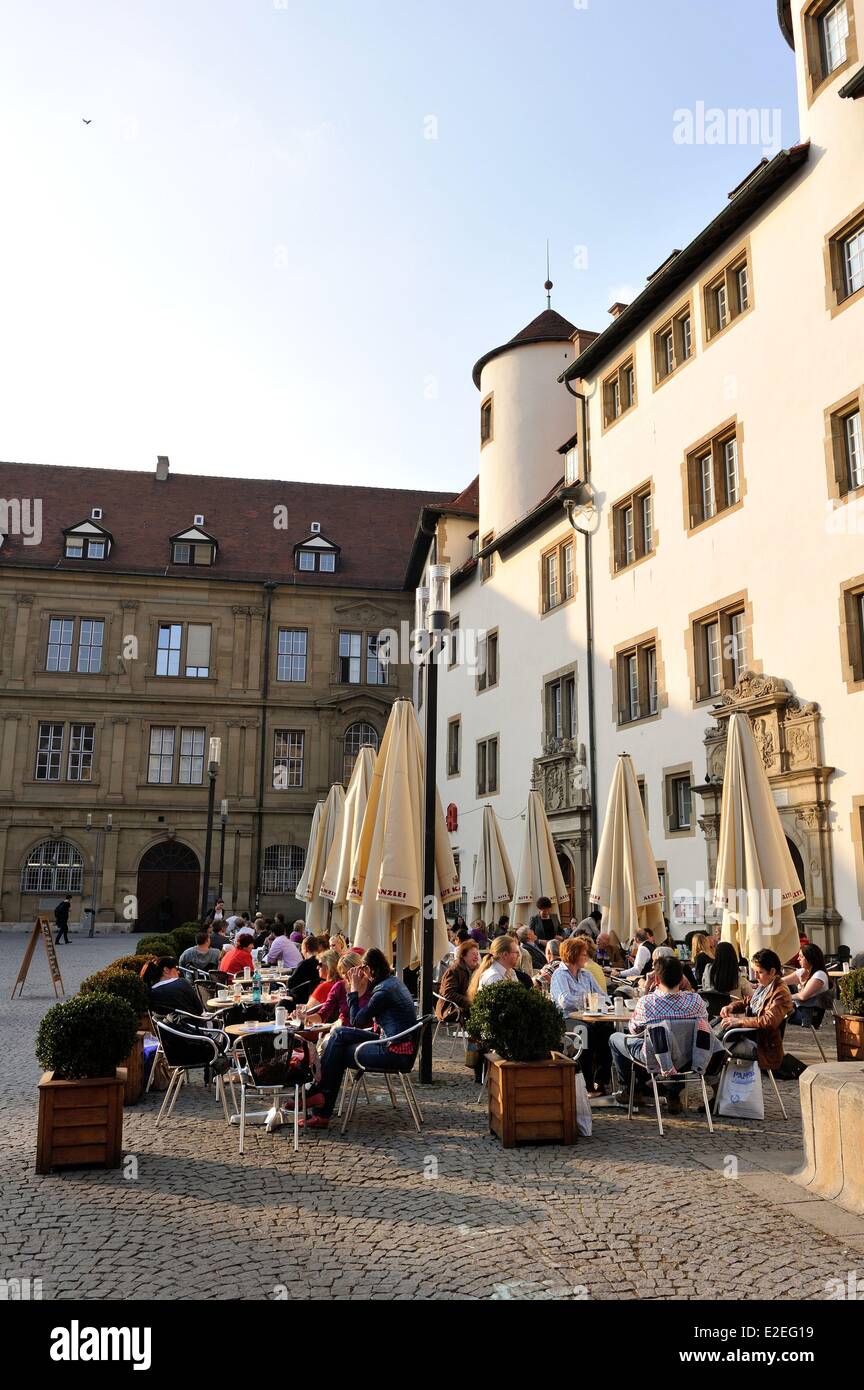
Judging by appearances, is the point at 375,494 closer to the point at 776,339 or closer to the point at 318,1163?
the point at 776,339

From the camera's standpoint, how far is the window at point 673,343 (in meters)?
20.2

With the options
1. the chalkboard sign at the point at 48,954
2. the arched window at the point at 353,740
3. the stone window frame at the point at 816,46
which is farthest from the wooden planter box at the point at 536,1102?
the arched window at the point at 353,740

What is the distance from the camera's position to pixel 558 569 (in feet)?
84.7

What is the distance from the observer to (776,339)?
17.0 meters

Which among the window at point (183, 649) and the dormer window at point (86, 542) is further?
the dormer window at point (86, 542)

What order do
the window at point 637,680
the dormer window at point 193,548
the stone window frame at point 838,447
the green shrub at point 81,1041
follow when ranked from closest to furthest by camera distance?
the green shrub at point 81,1041, the stone window frame at point 838,447, the window at point 637,680, the dormer window at point 193,548

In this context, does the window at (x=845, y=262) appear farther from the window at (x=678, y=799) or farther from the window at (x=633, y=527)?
the window at (x=678, y=799)

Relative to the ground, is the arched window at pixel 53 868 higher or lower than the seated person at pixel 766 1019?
higher

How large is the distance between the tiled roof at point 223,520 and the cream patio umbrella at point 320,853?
22.6 metres

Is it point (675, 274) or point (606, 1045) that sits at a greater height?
point (675, 274)

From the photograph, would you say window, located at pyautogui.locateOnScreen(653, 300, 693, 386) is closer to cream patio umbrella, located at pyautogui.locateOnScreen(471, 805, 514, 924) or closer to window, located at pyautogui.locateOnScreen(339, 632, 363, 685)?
cream patio umbrella, located at pyautogui.locateOnScreen(471, 805, 514, 924)

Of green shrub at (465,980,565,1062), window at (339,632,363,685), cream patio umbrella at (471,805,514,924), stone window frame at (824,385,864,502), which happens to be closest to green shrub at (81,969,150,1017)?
green shrub at (465,980,565,1062)
